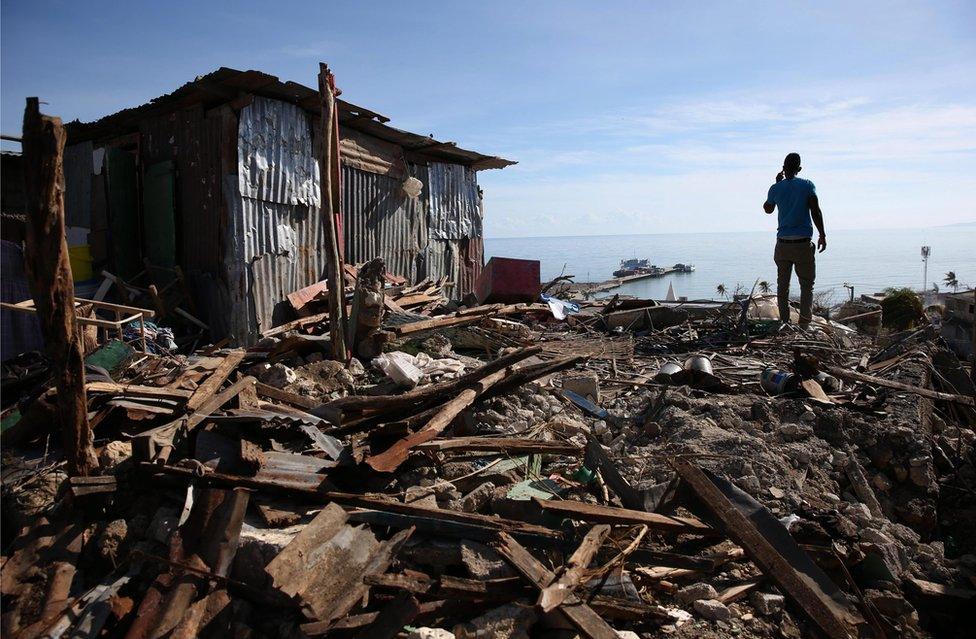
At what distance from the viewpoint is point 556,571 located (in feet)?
10.7

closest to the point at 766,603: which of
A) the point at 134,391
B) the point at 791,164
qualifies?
the point at 134,391

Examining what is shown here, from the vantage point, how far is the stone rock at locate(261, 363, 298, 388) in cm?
646

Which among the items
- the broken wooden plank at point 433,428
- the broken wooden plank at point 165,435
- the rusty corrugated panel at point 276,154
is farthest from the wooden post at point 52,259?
the rusty corrugated panel at point 276,154

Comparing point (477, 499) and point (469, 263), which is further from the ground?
point (469, 263)

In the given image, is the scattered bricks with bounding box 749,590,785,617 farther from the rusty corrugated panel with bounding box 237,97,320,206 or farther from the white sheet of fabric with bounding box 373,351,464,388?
the rusty corrugated panel with bounding box 237,97,320,206

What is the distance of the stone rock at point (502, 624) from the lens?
3.02 m

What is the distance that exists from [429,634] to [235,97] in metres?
8.08

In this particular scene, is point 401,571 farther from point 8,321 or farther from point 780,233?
point 780,233

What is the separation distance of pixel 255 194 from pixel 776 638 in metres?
8.33

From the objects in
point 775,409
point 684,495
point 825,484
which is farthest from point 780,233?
point 684,495

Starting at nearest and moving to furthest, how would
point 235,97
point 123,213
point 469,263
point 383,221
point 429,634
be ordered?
point 429,634 < point 235,97 < point 123,213 < point 383,221 < point 469,263

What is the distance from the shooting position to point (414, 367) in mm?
7094

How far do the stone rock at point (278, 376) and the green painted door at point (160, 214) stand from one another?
418cm

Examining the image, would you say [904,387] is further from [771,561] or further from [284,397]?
[284,397]
